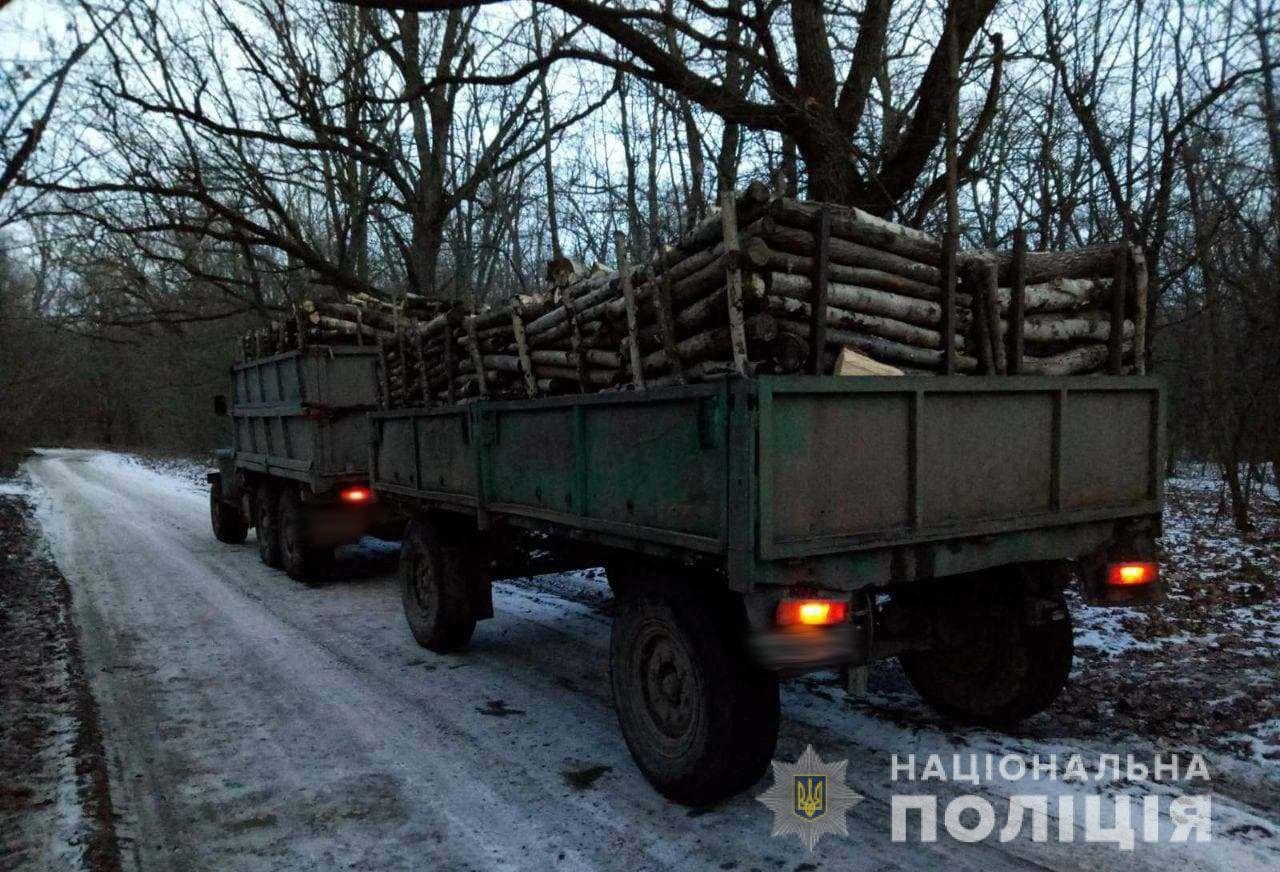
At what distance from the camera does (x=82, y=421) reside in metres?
52.9

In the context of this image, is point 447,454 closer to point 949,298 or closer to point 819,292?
point 819,292

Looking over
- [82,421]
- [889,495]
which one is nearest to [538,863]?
[889,495]

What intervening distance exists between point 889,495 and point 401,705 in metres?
3.38

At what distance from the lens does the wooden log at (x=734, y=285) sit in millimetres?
3525

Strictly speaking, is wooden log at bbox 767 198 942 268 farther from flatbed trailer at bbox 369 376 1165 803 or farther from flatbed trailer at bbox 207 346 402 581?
flatbed trailer at bbox 207 346 402 581

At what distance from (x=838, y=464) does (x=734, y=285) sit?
88cm

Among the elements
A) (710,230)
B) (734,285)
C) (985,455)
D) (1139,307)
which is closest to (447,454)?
(710,230)

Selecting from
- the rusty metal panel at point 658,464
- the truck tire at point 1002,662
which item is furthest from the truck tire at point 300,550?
the truck tire at point 1002,662

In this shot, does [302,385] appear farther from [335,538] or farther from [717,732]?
[717,732]

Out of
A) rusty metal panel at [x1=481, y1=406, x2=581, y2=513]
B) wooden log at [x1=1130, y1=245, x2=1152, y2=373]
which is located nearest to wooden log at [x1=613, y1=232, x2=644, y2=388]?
rusty metal panel at [x1=481, y1=406, x2=581, y2=513]

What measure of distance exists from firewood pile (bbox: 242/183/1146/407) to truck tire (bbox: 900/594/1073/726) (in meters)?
1.24

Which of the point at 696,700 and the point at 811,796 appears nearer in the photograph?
the point at 696,700

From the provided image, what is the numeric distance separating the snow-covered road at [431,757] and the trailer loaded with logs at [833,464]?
0.41 metres

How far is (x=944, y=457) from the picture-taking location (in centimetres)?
366
